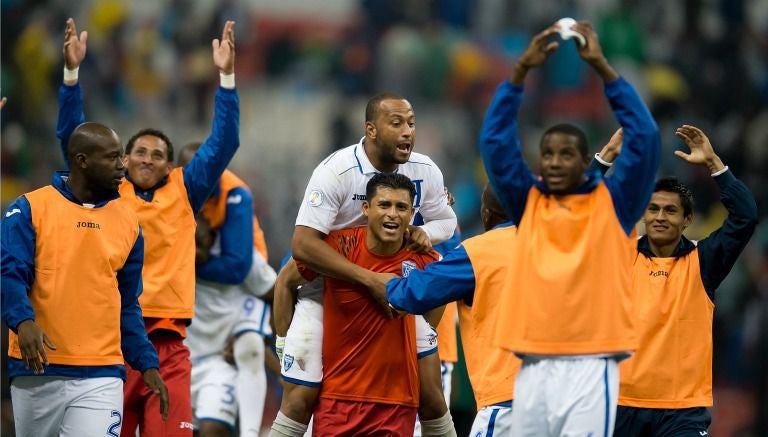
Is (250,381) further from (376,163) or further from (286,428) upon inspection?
(376,163)

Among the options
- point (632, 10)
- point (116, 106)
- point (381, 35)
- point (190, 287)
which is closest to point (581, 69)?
point (632, 10)

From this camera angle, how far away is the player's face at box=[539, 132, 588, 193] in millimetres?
5652

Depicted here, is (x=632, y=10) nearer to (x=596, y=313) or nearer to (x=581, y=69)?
(x=581, y=69)

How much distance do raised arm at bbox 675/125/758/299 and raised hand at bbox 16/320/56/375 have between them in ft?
11.3

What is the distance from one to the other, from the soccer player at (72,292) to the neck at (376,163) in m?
1.36

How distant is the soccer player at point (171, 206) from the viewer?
27.1 ft

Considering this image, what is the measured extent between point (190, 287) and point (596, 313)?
3546mm

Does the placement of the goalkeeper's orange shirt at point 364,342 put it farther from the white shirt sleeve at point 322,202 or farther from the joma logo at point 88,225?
the joma logo at point 88,225

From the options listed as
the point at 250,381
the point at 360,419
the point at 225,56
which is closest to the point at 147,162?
the point at 225,56

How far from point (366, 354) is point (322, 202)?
33.8 inches

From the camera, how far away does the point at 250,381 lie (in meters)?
10.5

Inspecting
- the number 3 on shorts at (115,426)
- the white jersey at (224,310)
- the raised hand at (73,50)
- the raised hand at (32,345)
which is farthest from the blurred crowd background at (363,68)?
the raised hand at (32,345)

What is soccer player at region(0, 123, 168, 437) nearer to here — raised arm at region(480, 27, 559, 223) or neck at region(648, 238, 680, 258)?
raised arm at region(480, 27, 559, 223)

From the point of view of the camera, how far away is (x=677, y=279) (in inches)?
286
